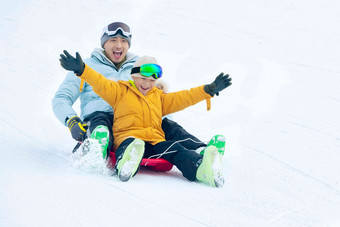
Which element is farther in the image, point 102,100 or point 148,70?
point 102,100

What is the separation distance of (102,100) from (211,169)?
Answer: 1.09m

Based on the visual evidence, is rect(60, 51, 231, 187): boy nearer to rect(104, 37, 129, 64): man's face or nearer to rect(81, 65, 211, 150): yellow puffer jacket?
rect(81, 65, 211, 150): yellow puffer jacket

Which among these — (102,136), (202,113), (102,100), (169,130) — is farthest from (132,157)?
(202,113)

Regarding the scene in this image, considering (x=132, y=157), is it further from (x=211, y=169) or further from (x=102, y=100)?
(x=102, y=100)

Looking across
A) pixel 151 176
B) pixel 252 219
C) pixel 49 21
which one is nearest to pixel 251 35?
pixel 49 21

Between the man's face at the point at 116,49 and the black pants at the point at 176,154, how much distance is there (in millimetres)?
919

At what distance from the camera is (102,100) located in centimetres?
332

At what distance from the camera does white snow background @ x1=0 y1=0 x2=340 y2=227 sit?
2.09 meters

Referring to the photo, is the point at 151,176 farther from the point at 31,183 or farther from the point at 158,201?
the point at 31,183

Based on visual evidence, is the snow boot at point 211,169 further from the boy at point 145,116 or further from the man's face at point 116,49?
the man's face at point 116,49

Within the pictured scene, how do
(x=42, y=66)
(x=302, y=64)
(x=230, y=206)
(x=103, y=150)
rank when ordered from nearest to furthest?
→ 1. (x=230, y=206)
2. (x=103, y=150)
3. (x=42, y=66)
4. (x=302, y=64)

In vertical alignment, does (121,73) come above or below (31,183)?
above

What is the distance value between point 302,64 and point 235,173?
4415 mm

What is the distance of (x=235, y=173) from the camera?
3227 millimetres
